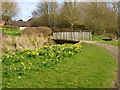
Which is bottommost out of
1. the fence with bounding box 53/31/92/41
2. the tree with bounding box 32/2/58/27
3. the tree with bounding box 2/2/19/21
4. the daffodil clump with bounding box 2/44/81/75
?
the daffodil clump with bounding box 2/44/81/75

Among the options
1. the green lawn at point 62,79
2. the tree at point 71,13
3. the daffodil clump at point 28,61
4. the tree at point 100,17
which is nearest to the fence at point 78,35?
the tree at point 100,17

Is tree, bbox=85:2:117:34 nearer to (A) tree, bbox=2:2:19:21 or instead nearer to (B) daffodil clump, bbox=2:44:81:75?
(A) tree, bbox=2:2:19:21

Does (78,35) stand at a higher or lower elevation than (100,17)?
lower

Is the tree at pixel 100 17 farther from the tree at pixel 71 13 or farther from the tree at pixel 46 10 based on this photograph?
the tree at pixel 46 10

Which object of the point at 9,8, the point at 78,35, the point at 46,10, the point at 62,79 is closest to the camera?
the point at 62,79

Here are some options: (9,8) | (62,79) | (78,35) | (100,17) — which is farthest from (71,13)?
(62,79)

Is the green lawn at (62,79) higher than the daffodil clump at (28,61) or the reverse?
the reverse

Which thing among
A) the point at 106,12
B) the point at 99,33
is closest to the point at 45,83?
the point at 99,33

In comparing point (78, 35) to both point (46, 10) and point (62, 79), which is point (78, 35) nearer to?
point (46, 10)

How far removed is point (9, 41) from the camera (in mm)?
9125

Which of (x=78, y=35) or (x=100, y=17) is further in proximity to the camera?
(x=100, y=17)

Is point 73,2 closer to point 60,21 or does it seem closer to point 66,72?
point 60,21

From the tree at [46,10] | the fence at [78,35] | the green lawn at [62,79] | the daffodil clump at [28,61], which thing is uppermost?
the tree at [46,10]

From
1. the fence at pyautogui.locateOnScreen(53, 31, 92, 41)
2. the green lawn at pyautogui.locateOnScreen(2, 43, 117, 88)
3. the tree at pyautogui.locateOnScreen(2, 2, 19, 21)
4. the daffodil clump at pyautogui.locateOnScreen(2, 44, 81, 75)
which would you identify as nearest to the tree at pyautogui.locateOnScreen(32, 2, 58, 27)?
the tree at pyautogui.locateOnScreen(2, 2, 19, 21)
